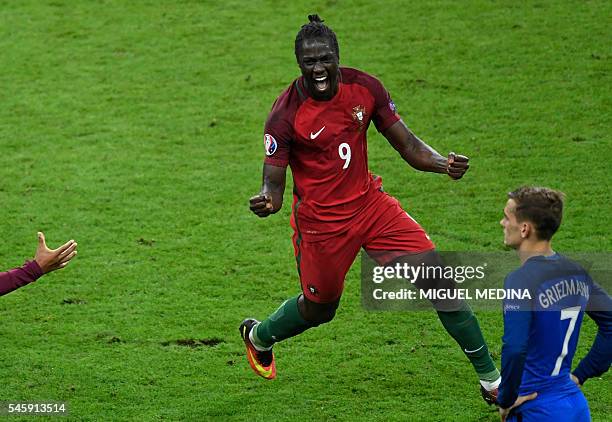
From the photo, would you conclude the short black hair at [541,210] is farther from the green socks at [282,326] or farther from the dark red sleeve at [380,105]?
the green socks at [282,326]

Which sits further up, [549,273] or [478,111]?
[549,273]

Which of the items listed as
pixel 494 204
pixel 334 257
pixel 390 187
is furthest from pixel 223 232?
pixel 334 257

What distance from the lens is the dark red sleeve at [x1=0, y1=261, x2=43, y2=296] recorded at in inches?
219

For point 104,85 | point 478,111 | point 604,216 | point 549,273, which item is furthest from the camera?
point 104,85

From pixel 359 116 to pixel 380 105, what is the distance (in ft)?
0.53

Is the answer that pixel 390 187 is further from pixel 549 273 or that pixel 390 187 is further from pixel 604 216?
pixel 549 273

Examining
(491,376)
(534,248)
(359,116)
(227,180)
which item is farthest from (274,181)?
(227,180)

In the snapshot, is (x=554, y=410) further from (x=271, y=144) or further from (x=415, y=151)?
(x=271, y=144)

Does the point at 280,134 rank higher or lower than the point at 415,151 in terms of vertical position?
higher

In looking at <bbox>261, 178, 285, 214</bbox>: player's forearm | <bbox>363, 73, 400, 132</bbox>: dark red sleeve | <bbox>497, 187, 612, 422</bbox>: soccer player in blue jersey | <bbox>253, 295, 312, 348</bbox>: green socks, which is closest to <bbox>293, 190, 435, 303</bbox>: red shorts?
<bbox>253, 295, 312, 348</bbox>: green socks

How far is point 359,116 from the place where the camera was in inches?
244

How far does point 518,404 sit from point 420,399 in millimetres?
1895

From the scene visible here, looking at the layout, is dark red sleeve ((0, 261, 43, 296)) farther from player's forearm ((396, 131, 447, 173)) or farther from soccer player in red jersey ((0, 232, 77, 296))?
player's forearm ((396, 131, 447, 173))

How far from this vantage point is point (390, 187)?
953cm
